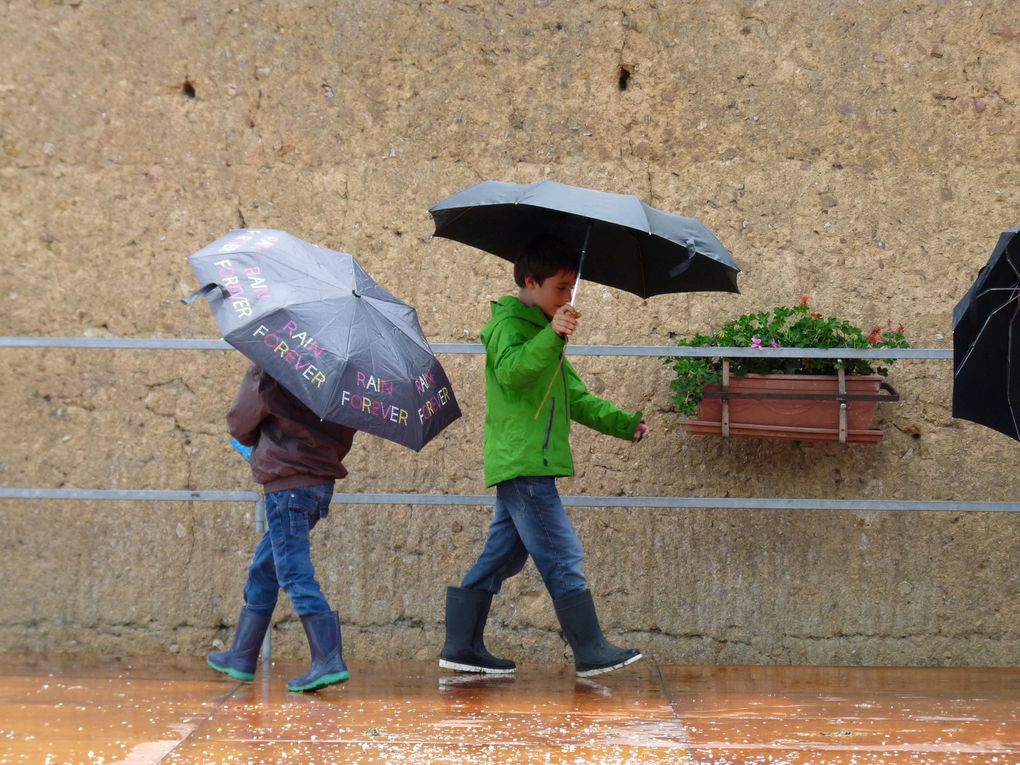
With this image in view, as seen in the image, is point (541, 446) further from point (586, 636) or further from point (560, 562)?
point (586, 636)

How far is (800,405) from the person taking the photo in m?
4.15

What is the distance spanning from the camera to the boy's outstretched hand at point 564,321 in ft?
11.7

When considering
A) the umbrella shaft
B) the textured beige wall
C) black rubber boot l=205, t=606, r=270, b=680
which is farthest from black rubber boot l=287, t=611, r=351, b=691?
the umbrella shaft

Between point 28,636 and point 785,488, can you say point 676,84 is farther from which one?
point 28,636

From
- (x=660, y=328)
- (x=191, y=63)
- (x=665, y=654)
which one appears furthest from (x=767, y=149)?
(x=191, y=63)

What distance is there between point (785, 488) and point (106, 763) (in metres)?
2.60

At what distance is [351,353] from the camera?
3.45 metres

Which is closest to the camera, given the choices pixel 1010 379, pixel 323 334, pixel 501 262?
pixel 323 334

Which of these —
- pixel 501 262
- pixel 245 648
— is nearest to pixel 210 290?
pixel 245 648

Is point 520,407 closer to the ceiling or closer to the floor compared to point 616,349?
closer to the floor

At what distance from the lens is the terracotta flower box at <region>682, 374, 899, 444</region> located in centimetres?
414

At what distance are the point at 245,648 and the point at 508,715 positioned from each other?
0.94 meters

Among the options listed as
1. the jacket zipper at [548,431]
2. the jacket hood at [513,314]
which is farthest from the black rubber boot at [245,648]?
the jacket hood at [513,314]

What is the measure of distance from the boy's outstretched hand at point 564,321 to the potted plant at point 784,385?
81 cm
